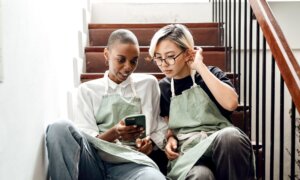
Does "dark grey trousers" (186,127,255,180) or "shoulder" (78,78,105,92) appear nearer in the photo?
"dark grey trousers" (186,127,255,180)

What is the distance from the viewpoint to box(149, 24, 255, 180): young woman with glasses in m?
1.51

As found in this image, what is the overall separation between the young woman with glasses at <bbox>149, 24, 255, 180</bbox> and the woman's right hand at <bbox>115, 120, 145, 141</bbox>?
5.9 inches

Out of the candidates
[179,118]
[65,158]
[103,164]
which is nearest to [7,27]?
[65,158]

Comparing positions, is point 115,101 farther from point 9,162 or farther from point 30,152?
point 9,162

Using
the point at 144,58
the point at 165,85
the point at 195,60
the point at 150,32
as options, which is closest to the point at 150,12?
the point at 150,32

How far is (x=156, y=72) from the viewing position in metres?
2.74

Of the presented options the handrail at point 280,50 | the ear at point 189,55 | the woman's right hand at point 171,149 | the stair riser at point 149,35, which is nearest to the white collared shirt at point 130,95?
the woman's right hand at point 171,149

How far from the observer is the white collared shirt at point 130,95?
190 centimetres

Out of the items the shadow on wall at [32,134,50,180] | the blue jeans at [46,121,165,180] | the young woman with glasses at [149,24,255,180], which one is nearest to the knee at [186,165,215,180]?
the young woman with glasses at [149,24,255,180]

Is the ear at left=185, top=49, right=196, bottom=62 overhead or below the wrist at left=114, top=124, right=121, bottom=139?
overhead

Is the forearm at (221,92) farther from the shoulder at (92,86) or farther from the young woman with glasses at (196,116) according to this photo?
the shoulder at (92,86)

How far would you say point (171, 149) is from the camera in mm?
1765

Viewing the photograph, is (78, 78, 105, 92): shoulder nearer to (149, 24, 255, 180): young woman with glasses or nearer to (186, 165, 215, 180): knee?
(149, 24, 255, 180): young woman with glasses

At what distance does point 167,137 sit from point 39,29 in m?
0.69
